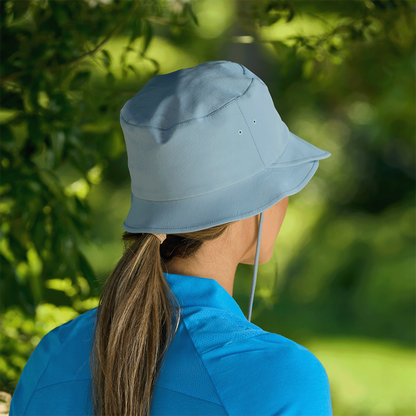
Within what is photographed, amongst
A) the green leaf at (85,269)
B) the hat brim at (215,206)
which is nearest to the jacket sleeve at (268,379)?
the hat brim at (215,206)

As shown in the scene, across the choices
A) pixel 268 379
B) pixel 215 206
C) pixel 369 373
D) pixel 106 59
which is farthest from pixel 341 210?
pixel 268 379

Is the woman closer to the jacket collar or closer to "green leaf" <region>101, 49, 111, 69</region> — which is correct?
the jacket collar

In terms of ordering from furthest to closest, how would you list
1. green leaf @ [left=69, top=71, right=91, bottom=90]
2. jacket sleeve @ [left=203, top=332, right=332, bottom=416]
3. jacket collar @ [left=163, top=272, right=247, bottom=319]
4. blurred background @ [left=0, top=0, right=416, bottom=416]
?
1. blurred background @ [left=0, top=0, right=416, bottom=416]
2. green leaf @ [left=69, top=71, right=91, bottom=90]
3. jacket collar @ [left=163, top=272, right=247, bottom=319]
4. jacket sleeve @ [left=203, top=332, right=332, bottom=416]

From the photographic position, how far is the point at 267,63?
285 cm

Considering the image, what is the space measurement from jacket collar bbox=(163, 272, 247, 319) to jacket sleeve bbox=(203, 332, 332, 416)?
79mm

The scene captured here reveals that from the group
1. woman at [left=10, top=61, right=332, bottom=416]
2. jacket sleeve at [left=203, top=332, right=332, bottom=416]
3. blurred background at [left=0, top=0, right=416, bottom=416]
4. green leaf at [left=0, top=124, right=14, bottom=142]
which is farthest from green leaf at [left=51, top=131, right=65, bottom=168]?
blurred background at [left=0, top=0, right=416, bottom=416]

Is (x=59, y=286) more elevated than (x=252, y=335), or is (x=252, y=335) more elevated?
(x=252, y=335)

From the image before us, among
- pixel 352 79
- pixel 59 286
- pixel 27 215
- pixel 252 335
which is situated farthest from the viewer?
pixel 352 79

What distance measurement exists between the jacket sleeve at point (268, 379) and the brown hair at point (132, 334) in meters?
0.06

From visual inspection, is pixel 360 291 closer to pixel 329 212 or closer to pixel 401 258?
pixel 401 258

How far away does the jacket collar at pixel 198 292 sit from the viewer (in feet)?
1.65

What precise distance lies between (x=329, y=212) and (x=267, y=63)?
3.49 ft

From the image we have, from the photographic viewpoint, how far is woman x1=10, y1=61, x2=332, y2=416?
1.37ft

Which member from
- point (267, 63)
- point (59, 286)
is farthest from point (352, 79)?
point (59, 286)
